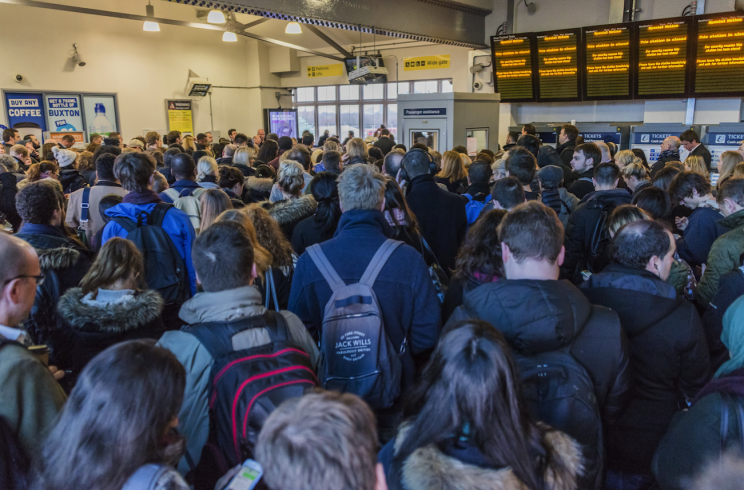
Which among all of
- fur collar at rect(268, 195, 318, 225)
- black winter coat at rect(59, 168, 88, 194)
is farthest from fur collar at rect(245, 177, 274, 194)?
black winter coat at rect(59, 168, 88, 194)

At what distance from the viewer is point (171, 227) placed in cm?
311

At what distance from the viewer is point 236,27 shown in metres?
12.5

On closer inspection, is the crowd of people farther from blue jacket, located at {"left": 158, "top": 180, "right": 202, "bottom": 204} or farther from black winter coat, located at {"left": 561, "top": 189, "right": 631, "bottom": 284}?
blue jacket, located at {"left": 158, "top": 180, "right": 202, "bottom": 204}

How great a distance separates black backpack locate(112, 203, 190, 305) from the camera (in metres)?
2.98

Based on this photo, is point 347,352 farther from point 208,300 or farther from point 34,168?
point 34,168

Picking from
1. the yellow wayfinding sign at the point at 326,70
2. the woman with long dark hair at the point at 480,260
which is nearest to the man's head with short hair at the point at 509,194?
the woman with long dark hair at the point at 480,260

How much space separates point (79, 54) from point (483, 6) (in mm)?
10058

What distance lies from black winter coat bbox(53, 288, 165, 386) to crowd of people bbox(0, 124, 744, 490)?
1cm

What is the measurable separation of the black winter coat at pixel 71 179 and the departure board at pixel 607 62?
7.70 meters

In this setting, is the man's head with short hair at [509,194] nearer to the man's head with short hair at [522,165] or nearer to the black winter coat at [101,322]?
the man's head with short hair at [522,165]

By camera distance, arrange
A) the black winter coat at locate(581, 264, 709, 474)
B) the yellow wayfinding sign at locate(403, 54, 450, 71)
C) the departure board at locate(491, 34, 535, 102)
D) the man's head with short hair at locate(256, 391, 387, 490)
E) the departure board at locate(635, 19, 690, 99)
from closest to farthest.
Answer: the man's head with short hair at locate(256, 391, 387, 490) < the black winter coat at locate(581, 264, 709, 474) < the departure board at locate(635, 19, 690, 99) < the departure board at locate(491, 34, 535, 102) < the yellow wayfinding sign at locate(403, 54, 450, 71)

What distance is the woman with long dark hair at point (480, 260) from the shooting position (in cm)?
223

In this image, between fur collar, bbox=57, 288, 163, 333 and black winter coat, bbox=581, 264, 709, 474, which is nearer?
black winter coat, bbox=581, 264, 709, 474

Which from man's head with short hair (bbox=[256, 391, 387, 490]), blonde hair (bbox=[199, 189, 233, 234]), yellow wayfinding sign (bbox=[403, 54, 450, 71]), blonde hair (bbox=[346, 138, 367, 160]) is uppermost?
yellow wayfinding sign (bbox=[403, 54, 450, 71])
